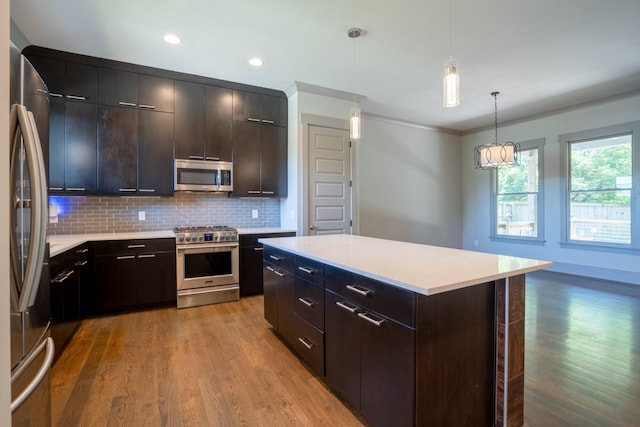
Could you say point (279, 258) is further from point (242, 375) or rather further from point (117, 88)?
point (117, 88)

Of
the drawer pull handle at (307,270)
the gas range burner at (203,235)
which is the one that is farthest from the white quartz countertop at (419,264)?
the gas range burner at (203,235)

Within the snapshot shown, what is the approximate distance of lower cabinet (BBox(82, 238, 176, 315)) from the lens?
3.26 m

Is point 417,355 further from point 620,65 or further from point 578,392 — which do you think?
point 620,65

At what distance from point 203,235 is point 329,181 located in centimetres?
188

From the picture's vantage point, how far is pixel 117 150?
11.7 ft

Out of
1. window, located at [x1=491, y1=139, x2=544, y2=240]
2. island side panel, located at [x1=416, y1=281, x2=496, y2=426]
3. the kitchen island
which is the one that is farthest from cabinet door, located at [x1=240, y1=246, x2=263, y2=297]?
window, located at [x1=491, y1=139, x2=544, y2=240]

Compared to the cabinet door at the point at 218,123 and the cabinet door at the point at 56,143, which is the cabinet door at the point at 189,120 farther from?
the cabinet door at the point at 56,143

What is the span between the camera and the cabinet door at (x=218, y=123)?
4.01 m

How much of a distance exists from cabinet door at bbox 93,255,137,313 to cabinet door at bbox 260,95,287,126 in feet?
8.09

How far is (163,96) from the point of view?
3773 millimetres

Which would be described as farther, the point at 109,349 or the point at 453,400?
the point at 109,349

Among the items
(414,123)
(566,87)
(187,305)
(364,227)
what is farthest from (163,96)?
(566,87)

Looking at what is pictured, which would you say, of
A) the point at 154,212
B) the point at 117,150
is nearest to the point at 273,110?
the point at 117,150

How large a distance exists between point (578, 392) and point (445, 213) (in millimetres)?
5162
